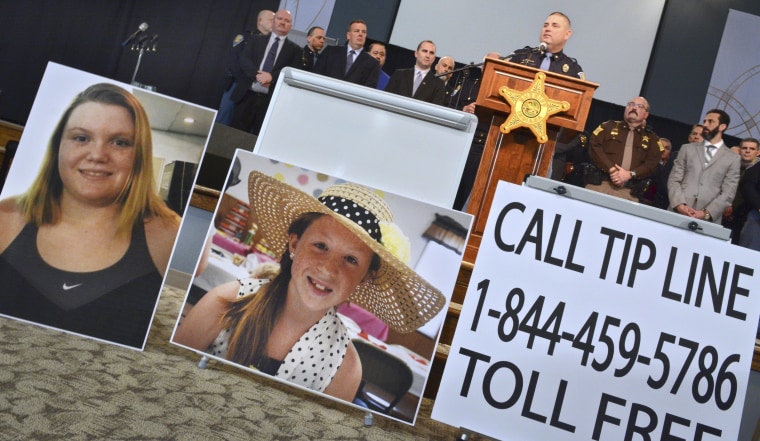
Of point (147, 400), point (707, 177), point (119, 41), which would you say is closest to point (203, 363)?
point (147, 400)

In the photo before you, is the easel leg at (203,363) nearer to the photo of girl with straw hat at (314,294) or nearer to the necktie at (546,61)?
the photo of girl with straw hat at (314,294)

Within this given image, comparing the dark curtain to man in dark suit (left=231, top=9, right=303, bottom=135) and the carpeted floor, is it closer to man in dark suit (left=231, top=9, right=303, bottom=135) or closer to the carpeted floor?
man in dark suit (left=231, top=9, right=303, bottom=135)

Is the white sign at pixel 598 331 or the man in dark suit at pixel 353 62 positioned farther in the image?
the man in dark suit at pixel 353 62

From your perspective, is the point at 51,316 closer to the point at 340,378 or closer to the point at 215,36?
the point at 340,378

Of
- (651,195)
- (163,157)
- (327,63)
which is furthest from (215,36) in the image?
(163,157)

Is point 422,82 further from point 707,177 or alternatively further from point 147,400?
point 147,400

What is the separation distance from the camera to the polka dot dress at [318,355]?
1934 mm

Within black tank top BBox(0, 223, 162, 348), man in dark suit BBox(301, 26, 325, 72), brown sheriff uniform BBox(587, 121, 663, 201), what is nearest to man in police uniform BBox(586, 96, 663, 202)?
brown sheriff uniform BBox(587, 121, 663, 201)

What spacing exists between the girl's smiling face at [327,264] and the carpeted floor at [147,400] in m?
0.32

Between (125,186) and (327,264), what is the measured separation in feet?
2.15

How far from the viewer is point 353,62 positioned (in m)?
5.09

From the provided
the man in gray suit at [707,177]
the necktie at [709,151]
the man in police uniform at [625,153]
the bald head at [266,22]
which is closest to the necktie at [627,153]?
the man in police uniform at [625,153]

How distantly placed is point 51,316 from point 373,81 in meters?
3.44

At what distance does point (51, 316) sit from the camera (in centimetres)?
202
